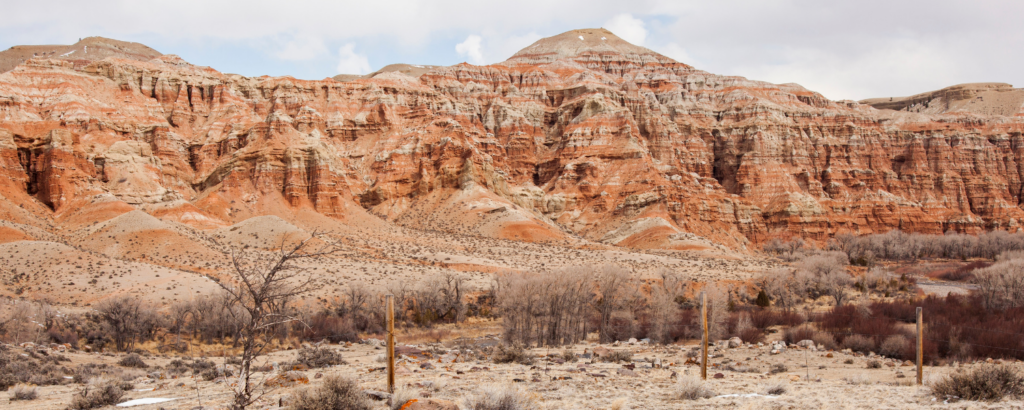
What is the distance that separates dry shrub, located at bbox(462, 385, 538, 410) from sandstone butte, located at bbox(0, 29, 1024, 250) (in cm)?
5385

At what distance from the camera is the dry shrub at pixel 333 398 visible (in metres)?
9.46

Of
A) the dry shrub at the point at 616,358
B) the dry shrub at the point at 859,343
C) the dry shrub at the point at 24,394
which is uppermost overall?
the dry shrub at the point at 24,394

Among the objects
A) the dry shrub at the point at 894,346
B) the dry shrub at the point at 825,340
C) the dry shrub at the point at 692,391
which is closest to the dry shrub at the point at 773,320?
the dry shrub at the point at 825,340

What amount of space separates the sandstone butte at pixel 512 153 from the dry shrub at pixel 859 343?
4401 centimetres

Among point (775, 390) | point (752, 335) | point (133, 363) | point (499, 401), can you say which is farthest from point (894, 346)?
point (133, 363)

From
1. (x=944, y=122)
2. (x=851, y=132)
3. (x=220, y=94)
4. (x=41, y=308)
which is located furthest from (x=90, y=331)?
(x=944, y=122)

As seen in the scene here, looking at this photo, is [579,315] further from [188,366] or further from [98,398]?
[98,398]

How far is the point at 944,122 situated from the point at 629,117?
196 feet

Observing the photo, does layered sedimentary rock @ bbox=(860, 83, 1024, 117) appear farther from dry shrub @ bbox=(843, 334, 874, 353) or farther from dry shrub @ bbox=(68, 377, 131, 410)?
dry shrub @ bbox=(68, 377, 131, 410)

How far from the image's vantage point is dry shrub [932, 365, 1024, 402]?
35.8 ft

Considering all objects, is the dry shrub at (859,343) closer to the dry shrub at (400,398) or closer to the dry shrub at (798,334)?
the dry shrub at (798,334)

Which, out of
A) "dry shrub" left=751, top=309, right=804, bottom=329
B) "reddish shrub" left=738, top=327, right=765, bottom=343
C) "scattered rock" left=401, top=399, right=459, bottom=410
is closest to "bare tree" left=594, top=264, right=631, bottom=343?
"reddish shrub" left=738, top=327, right=765, bottom=343

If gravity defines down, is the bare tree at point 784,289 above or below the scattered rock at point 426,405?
below

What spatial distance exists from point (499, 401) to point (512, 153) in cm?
8115
